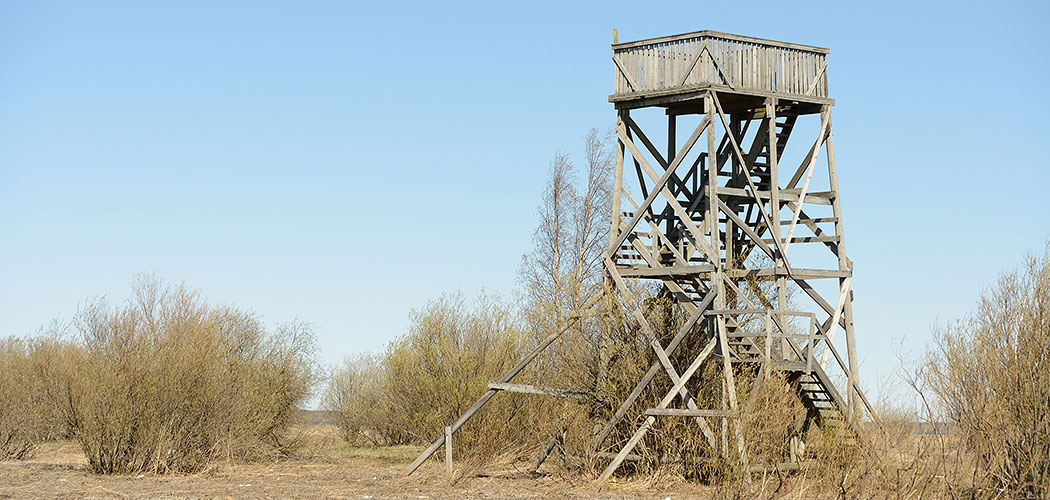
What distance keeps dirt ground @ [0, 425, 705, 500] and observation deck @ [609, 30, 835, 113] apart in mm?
7716

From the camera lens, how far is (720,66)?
72.4 feet

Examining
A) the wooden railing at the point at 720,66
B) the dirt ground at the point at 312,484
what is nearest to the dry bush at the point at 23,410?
the dirt ground at the point at 312,484

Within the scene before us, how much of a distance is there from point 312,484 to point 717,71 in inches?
466

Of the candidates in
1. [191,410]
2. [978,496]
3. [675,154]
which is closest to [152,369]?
[191,410]

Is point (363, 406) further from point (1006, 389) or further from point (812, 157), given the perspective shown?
point (1006, 389)

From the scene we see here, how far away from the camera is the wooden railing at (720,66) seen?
2212cm

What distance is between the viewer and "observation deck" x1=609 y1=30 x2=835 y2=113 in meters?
22.1

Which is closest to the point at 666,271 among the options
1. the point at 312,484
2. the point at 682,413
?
the point at 682,413

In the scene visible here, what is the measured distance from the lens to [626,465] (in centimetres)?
2255

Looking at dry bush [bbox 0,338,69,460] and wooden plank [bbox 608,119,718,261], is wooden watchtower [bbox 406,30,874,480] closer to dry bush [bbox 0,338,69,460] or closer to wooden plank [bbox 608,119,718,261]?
wooden plank [bbox 608,119,718,261]

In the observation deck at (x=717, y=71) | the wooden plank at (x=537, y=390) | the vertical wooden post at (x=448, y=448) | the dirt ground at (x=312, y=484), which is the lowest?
the dirt ground at (x=312, y=484)

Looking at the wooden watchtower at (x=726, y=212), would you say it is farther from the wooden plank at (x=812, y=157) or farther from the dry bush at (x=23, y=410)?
the dry bush at (x=23, y=410)

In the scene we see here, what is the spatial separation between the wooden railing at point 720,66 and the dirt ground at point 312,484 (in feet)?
26.0

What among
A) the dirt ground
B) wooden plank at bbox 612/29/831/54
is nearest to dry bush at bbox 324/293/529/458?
the dirt ground
